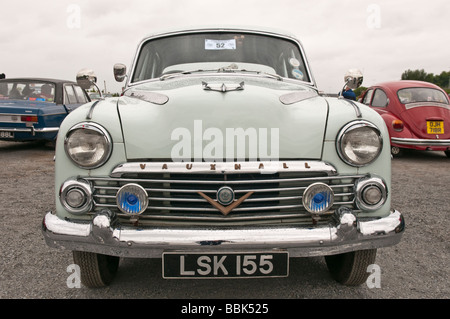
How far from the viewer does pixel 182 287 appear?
8.32 ft

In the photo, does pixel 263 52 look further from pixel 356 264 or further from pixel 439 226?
pixel 439 226

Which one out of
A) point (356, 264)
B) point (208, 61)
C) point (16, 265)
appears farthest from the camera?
point (208, 61)

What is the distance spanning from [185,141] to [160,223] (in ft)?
1.47

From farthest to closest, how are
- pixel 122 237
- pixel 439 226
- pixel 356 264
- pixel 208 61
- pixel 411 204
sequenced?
pixel 411 204, pixel 439 226, pixel 208 61, pixel 356 264, pixel 122 237

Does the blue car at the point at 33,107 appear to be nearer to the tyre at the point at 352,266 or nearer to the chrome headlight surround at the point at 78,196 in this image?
the chrome headlight surround at the point at 78,196

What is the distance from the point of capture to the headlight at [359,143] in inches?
85.1

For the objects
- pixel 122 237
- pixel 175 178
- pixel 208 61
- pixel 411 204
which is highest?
pixel 208 61

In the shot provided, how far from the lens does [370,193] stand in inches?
85.0

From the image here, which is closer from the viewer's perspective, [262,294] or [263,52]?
[262,294]

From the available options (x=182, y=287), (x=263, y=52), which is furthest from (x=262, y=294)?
(x=263, y=52)

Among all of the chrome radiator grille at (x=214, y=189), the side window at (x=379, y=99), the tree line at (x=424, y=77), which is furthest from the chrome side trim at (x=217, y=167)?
the tree line at (x=424, y=77)

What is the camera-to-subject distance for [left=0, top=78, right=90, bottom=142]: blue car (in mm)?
7855

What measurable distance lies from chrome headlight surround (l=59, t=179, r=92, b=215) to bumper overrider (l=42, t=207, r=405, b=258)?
72 millimetres

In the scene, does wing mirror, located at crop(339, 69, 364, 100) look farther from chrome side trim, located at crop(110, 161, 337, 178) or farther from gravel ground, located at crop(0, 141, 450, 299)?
chrome side trim, located at crop(110, 161, 337, 178)
